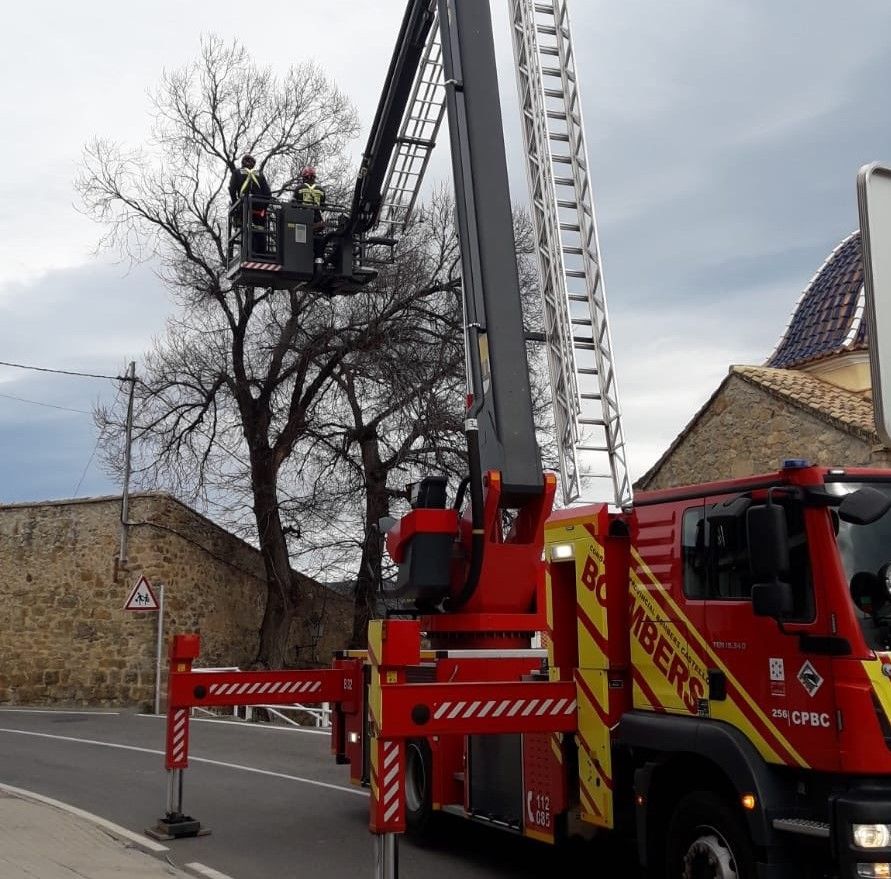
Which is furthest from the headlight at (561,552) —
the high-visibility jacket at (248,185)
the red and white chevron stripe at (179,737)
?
the high-visibility jacket at (248,185)

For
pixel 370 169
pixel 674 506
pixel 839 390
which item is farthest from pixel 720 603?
pixel 839 390

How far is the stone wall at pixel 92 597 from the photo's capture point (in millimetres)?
25812

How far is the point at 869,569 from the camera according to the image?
555 cm

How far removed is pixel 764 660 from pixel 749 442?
14550 mm

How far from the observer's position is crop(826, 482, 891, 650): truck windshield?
5.44 m

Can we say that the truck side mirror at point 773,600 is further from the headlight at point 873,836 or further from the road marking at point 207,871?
the road marking at point 207,871

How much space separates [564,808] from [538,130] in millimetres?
6894

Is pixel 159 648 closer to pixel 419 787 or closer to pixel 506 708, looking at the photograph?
pixel 419 787

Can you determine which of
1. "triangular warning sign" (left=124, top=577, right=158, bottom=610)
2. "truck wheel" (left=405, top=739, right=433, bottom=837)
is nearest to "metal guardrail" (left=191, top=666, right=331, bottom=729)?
"triangular warning sign" (left=124, top=577, right=158, bottom=610)

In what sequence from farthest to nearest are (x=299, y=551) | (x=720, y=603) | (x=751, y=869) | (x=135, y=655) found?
1. (x=299, y=551)
2. (x=135, y=655)
3. (x=720, y=603)
4. (x=751, y=869)

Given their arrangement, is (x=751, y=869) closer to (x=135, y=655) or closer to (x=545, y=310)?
(x=545, y=310)

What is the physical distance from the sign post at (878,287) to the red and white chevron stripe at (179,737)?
8.11m

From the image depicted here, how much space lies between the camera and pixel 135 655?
2572 centimetres

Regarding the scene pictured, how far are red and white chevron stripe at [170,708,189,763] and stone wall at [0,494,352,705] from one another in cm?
1628
